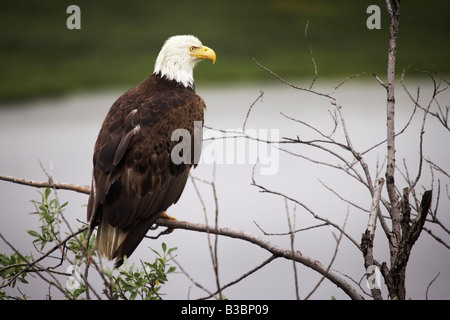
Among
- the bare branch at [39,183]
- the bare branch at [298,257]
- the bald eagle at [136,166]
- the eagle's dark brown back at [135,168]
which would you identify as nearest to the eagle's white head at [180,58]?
the bald eagle at [136,166]

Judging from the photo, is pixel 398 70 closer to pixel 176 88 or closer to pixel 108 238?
pixel 176 88

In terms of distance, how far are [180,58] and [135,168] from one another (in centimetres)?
124

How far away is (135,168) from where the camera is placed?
151 inches

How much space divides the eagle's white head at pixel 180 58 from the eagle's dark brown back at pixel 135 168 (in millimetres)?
520

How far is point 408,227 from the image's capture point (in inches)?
115

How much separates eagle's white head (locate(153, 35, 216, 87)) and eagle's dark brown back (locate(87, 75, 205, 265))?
52 centimetres

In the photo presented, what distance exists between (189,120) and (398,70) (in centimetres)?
858

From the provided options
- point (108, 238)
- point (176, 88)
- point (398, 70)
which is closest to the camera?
point (108, 238)

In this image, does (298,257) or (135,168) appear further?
(135,168)

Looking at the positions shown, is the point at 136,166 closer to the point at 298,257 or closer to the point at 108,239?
the point at 108,239

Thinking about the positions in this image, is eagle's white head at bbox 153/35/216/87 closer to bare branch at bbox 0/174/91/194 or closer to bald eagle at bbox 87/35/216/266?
bald eagle at bbox 87/35/216/266

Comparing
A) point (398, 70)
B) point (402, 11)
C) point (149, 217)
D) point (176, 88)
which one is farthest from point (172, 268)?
point (402, 11)

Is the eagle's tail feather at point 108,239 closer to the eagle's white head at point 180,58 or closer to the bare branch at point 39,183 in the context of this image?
the bare branch at point 39,183

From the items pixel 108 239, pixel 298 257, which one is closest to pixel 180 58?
pixel 108 239
